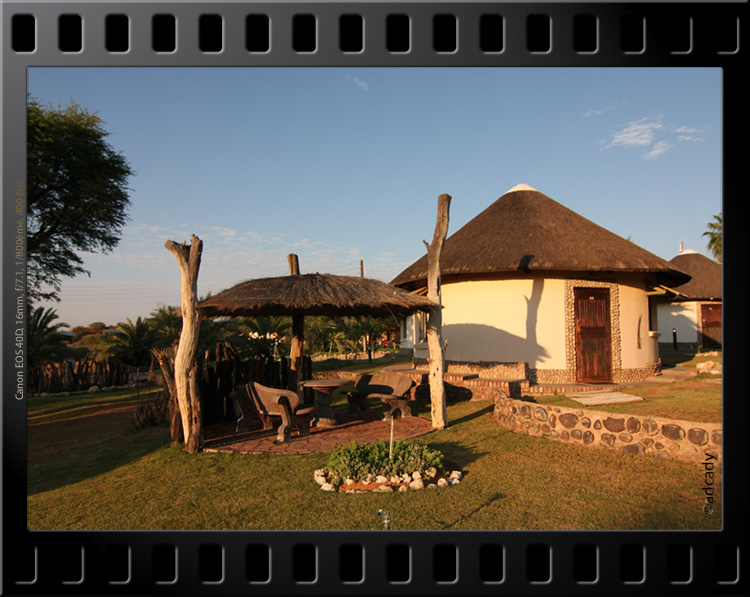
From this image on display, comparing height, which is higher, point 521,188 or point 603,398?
point 521,188

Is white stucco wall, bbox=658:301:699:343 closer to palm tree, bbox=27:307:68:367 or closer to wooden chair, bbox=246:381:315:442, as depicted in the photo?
wooden chair, bbox=246:381:315:442

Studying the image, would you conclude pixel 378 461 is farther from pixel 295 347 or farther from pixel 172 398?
pixel 295 347

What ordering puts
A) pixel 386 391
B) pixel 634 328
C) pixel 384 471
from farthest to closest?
pixel 634 328, pixel 386 391, pixel 384 471

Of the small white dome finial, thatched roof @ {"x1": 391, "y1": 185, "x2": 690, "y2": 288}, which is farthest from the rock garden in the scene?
the small white dome finial

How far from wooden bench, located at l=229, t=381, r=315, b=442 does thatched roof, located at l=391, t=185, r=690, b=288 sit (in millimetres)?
6736

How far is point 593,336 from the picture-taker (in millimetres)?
13539

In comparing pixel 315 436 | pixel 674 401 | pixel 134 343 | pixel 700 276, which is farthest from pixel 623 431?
pixel 700 276

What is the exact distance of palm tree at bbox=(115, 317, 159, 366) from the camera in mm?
21242

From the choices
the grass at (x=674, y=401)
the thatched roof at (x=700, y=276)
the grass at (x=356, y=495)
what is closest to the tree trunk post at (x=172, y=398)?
the grass at (x=356, y=495)

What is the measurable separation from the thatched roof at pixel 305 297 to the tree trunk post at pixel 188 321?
3.06 ft

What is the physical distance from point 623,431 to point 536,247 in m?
7.19

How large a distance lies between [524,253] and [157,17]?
39.8ft

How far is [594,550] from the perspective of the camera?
7.91 feet

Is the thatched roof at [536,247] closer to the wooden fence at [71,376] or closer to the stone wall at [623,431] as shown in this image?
the stone wall at [623,431]
